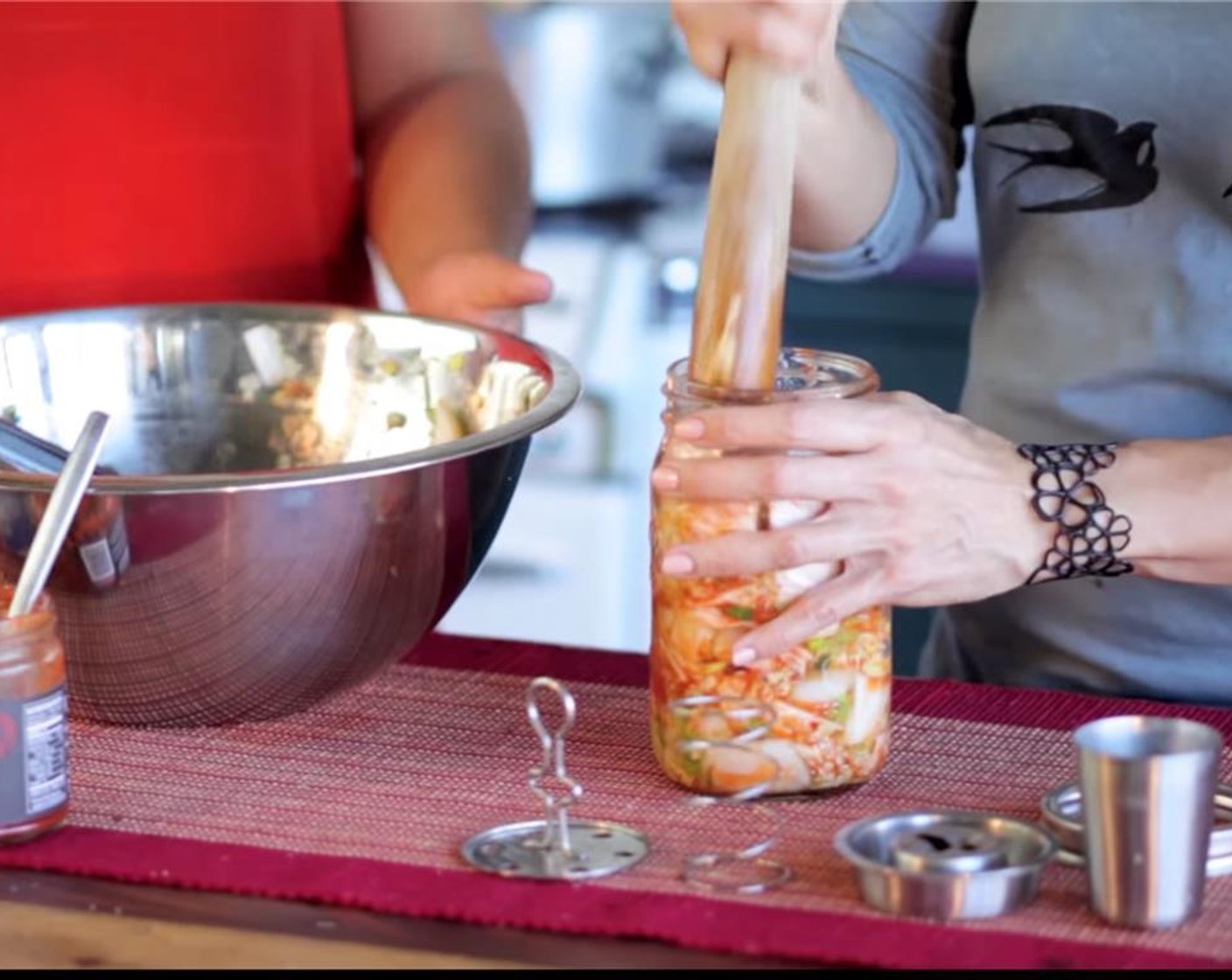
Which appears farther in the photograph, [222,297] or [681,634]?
[222,297]

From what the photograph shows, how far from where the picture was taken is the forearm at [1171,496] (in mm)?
1036

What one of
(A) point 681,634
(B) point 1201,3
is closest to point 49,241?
(A) point 681,634

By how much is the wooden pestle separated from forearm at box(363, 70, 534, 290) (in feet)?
1.59

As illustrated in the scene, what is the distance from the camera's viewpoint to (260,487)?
3.15ft

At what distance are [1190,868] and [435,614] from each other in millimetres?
415

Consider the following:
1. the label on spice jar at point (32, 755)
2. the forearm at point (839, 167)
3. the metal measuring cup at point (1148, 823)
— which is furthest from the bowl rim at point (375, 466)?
the metal measuring cup at point (1148, 823)

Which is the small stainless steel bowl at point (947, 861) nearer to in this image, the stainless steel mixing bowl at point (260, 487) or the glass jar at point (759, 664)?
the glass jar at point (759, 664)

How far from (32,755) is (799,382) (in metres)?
0.40

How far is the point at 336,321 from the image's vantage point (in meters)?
1.27

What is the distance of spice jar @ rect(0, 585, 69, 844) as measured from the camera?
0.90 m

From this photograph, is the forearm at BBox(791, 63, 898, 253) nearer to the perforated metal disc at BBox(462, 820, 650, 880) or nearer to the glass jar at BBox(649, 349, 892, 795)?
the glass jar at BBox(649, 349, 892, 795)

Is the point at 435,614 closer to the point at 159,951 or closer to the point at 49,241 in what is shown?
the point at 159,951

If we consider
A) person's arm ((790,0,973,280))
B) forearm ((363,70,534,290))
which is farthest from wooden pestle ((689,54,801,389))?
forearm ((363,70,534,290))

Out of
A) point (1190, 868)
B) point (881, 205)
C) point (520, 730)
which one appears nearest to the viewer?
point (1190, 868)
